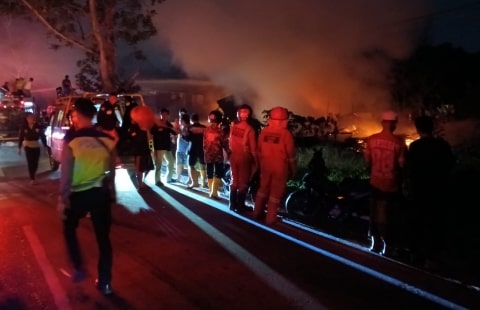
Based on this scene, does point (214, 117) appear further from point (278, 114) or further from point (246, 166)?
point (278, 114)

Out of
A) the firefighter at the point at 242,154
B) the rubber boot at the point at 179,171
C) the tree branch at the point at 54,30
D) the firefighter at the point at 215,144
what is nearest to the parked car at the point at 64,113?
the rubber boot at the point at 179,171

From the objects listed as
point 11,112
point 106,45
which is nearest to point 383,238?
point 106,45

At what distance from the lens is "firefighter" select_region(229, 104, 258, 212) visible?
7855mm

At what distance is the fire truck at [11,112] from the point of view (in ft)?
79.3

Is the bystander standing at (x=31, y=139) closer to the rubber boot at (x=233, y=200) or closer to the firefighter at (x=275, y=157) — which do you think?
the rubber boot at (x=233, y=200)

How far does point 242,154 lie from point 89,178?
11.2ft

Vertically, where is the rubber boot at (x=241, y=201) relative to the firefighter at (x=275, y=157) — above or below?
below

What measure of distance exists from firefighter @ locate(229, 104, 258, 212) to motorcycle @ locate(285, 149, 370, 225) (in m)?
0.79

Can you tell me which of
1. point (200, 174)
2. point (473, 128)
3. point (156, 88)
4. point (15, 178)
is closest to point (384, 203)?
point (200, 174)

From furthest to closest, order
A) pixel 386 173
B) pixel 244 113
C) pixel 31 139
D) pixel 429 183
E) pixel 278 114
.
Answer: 1. pixel 31 139
2. pixel 244 113
3. pixel 278 114
4. pixel 386 173
5. pixel 429 183

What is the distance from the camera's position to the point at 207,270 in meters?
5.70

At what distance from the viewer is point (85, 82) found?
65.2 ft

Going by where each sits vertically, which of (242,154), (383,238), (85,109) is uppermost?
(85,109)

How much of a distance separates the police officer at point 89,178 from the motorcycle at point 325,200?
13.0 ft
